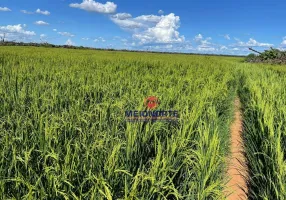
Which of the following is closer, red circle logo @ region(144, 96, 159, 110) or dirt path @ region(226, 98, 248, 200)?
dirt path @ region(226, 98, 248, 200)

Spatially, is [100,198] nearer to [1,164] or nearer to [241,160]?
[1,164]

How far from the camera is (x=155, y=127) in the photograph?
2.82 m

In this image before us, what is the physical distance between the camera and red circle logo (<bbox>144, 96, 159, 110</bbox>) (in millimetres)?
3545

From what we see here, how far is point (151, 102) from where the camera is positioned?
3.74 metres

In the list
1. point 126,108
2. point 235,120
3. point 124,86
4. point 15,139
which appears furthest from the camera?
point 235,120

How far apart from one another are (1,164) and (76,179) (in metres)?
0.61

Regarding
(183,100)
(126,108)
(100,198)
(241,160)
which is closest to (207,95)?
(183,100)

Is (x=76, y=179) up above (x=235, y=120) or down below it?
A: above

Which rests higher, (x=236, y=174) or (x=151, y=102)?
(x=151, y=102)

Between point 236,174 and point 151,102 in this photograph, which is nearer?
point 236,174

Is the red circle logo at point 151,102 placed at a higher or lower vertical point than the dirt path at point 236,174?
higher

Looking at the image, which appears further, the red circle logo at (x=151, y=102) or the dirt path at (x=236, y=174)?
the red circle logo at (x=151, y=102)

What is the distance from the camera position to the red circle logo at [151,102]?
354cm

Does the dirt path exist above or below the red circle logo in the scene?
below
